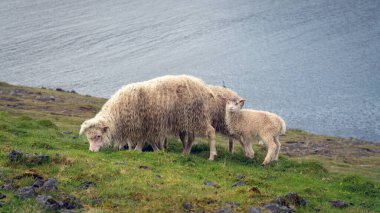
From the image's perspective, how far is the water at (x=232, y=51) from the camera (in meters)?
59.0

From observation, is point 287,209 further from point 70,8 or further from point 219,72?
point 70,8

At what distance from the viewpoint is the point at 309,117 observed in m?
53.1

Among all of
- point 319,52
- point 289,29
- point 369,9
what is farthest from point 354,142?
point 369,9

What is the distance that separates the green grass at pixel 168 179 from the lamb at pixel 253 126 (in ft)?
2.09

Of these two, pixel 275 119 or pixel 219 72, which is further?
pixel 219 72

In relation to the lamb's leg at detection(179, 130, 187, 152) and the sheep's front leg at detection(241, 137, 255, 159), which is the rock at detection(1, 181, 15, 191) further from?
the sheep's front leg at detection(241, 137, 255, 159)

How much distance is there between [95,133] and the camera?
1742 centimetres

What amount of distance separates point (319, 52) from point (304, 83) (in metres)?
16.6

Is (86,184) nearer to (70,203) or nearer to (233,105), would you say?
(70,203)

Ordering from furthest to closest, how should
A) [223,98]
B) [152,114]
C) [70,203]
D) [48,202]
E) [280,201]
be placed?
1. [223,98]
2. [152,114]
3. [280,201]
4. [70,203]
5. [48,202]

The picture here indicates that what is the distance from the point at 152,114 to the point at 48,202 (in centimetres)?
740

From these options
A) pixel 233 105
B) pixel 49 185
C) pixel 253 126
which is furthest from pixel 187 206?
pixel 233 105

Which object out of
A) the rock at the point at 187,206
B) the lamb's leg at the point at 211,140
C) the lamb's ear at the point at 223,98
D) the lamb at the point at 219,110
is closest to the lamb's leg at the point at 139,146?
the lamb at the point at 219,110

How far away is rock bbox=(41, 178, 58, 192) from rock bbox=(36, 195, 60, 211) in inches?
24.0
